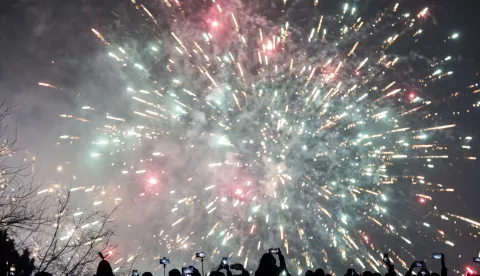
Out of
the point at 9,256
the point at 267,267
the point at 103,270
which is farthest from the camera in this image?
the point at 9,256

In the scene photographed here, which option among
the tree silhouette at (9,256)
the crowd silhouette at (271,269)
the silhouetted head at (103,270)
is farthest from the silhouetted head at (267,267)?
the tree silhouette at (9,256)

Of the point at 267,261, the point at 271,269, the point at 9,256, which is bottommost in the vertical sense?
the point at 271,269

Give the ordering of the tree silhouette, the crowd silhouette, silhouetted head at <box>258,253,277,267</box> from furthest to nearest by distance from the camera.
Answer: the tree silhouette < silhouetted head at <box>258,253,277,267</box> < the crowd silhouette

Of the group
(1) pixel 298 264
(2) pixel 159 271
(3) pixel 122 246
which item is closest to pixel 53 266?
(3) pixel 122 246

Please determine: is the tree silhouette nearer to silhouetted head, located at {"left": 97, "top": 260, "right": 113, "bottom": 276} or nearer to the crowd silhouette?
the crowd silhouette

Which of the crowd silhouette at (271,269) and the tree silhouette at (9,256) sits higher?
the tree silhouette at (9,256)

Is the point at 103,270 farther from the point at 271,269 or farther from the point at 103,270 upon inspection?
the point at 271,269

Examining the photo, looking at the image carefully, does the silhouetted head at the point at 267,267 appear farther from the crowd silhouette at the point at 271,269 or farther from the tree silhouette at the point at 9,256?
the tree silhouette at the point at 9,256

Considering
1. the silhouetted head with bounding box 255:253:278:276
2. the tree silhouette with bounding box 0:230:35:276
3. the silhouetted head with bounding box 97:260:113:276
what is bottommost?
the silhouetted head with bounding box 255:253:278:276

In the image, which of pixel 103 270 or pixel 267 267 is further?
pixel 267 267

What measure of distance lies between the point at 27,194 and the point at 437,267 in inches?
2541

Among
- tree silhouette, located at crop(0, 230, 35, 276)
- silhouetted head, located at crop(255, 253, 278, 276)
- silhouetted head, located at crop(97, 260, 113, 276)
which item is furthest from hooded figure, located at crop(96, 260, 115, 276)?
tree silhouette, located at crop(0, 230, 35, 276)

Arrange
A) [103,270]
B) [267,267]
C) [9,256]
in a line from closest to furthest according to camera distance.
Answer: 1. [103,270]
2. [267,267]
3. [9,256]

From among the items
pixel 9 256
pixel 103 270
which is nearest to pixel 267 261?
pixel 103 270
